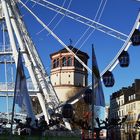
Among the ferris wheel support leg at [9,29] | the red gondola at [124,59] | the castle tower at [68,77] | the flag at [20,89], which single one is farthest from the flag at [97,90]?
the castle tower at [68,77]

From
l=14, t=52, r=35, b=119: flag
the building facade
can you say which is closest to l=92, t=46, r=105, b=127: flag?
l=14, t=52, r=35, b=119: flag

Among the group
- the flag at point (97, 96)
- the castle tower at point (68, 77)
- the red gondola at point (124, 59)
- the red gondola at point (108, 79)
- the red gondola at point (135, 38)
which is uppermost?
the castle tower at point (68, 77)

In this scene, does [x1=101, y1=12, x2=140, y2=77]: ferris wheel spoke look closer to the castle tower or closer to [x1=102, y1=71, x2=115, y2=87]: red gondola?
[x1=102, y1=71, x2=115, y2=87]: red gondola

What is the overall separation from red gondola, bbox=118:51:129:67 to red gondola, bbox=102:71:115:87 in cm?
138

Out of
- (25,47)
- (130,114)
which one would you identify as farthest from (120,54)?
(130,114)

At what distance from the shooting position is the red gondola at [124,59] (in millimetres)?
45778

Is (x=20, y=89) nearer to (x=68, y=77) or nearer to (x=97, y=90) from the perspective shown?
(x=97, y=90)

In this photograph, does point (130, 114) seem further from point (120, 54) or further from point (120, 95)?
point (120, 54)

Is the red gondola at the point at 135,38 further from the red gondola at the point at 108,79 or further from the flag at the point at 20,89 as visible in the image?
the flag at the point at 20,89

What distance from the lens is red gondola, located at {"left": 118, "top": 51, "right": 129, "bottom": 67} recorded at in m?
45.8

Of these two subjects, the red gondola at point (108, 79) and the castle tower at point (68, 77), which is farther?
the castle tower at point (68, 77)

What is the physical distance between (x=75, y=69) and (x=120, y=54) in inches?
3270

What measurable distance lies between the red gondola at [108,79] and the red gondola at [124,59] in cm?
138

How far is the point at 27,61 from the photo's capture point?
46.6 meters
